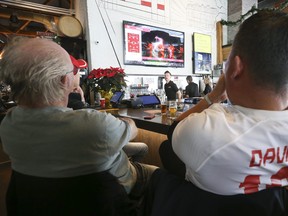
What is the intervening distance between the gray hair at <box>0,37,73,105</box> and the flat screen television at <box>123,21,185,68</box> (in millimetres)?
3736

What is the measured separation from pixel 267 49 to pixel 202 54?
5773 millimetres

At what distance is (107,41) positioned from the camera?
4289 mm

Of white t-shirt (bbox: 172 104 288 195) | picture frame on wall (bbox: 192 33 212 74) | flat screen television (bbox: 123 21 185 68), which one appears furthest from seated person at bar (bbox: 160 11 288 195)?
picture frame on wall (bbox: 192 33 212 74)

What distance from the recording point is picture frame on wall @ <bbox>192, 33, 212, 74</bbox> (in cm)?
583

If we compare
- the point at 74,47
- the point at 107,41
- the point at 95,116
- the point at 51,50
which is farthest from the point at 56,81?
the point at 107,41

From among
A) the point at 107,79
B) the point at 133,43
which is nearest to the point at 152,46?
the point at 133,43

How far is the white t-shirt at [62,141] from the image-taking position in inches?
30.4

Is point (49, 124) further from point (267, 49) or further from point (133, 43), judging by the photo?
point (133, 43)

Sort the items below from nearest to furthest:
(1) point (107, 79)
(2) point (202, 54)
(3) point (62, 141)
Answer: (3) point (62, 141), (1) point (107, 79), (2) point (202, 54)

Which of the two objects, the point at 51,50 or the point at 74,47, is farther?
the point at 74,47

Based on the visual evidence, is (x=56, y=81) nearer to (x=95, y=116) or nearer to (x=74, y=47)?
(x=95, y=116)

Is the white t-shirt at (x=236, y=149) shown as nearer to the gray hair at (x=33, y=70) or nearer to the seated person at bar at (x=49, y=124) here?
the seated person at bar at (x=49, y=124)

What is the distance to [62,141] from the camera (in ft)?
2.52

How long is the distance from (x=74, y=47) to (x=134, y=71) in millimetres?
1370
